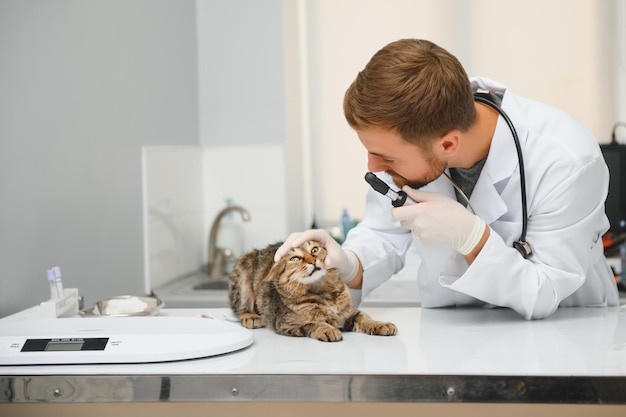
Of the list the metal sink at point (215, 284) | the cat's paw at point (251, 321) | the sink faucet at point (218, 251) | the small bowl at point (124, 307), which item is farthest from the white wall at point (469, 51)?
the cat's paw at point (251, 321)

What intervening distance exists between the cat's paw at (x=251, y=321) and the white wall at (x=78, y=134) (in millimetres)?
709

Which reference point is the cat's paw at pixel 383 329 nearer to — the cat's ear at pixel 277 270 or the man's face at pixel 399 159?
the cat's ear at pixel 277 270

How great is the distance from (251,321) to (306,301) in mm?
149

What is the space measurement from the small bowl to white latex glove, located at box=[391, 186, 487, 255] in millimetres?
619

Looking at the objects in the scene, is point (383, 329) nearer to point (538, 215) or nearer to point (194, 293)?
point (538, 215)

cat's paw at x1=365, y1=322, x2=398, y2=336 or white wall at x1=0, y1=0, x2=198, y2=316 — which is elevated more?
white wall at x1=0, y1=0, x2=198, y2=316

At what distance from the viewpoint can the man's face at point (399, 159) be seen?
146cm

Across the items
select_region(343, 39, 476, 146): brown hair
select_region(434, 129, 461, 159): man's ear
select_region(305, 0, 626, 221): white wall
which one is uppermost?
select_region(305, 0, 626, 221): white wall

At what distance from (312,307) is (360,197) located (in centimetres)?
239

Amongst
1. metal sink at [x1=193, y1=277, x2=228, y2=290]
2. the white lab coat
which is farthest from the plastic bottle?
the white lab coat

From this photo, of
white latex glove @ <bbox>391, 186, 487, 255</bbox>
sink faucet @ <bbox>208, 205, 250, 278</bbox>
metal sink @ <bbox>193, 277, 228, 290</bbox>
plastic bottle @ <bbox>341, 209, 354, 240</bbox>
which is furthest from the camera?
plastic bottle @ <bbox>341, 209, 354, 240</bbox>

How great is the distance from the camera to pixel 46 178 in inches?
80.1

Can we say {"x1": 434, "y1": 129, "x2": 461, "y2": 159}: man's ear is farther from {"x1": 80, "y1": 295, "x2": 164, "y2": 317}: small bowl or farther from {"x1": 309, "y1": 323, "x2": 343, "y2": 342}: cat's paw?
{"x1": 80, "y1": 295, "x2": 164, "y2": 317}: small bowl

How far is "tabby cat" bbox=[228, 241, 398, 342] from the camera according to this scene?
140 centimetres
